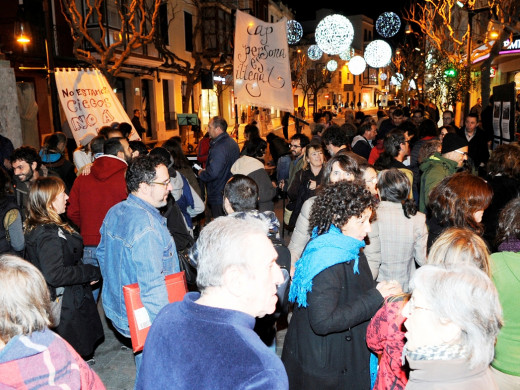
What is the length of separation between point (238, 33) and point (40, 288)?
6.12m

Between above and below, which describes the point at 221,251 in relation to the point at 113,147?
below

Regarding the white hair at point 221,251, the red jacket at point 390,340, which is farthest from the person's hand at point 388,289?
the white hair at point 221,251

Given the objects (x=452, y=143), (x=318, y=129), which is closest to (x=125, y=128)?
(x=318, y=129)

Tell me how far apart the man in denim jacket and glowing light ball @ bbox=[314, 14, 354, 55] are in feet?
33.6

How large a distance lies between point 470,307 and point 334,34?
12.0m

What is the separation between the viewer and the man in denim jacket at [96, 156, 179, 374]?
289 centimetres

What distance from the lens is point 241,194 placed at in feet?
11.9

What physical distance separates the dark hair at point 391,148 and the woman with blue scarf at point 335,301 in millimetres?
3169

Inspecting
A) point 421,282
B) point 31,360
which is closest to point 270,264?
point 421,282

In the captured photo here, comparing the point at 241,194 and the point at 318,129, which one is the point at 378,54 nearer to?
the point at 318,129

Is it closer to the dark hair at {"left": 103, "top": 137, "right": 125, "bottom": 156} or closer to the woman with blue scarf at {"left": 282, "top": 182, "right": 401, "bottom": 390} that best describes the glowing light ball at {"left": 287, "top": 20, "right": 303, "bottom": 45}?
the dark hair at {"left": 103, "top": 137, "right": 125, "bottom": 156}

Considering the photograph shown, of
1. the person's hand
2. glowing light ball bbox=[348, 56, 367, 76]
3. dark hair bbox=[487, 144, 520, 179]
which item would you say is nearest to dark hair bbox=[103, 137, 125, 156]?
the person's hand

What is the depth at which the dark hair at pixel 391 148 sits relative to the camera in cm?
572

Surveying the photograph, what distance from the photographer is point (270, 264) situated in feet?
5.32
